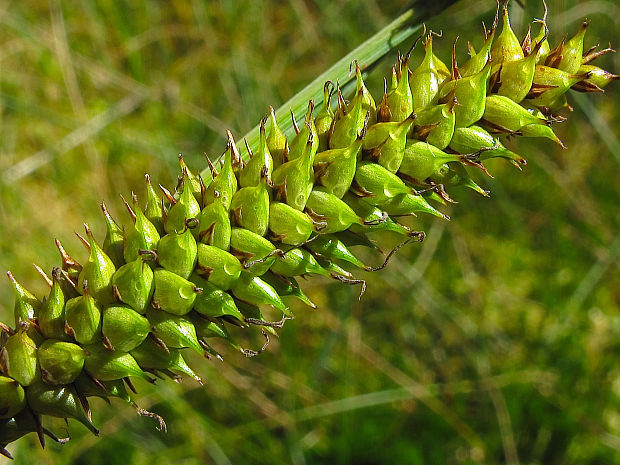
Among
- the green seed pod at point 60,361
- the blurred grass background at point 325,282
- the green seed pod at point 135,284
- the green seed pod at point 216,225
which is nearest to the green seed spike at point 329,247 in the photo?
the green seed pod at point 216,225

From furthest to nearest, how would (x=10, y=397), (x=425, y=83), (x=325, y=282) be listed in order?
(x=325, y=282) → (x=425, y=83) → (x=10, y=397)

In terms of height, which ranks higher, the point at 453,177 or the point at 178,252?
the point at 178,252

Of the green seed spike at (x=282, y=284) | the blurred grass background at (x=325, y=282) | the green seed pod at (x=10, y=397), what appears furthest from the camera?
the blurred grass background at (x=325, y=282)

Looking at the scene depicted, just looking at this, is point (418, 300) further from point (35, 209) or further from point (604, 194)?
point (35, 209)

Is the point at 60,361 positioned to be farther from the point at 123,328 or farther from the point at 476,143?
the point at 476,143

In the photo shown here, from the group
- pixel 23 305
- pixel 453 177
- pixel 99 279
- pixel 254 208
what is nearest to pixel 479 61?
pixel 453 177

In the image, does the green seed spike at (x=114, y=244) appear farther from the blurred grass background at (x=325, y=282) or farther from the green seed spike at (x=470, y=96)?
the blurred grass background at (x=325, y=282)
